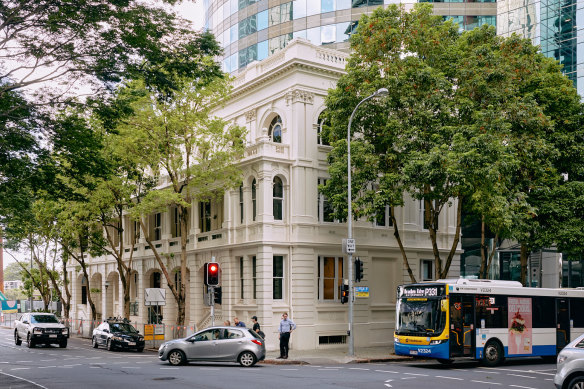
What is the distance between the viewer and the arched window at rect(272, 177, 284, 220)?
1232 inches

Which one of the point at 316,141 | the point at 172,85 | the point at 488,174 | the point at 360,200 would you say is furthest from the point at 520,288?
the point at 172,85

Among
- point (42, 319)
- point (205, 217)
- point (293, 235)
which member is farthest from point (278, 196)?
point (42, 319)

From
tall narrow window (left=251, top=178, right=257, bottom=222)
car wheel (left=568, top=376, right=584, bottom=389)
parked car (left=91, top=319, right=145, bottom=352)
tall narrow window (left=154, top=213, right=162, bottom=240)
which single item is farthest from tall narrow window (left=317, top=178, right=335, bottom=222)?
car wheel (left=568, top=376, right=584, bottom=389)

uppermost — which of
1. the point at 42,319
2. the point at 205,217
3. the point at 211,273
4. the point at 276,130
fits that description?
the point at 276,130

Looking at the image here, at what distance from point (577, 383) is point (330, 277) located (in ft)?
64.8

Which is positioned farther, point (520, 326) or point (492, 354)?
point (520, 326)

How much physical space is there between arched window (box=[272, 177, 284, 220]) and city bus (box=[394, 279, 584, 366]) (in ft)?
30.8

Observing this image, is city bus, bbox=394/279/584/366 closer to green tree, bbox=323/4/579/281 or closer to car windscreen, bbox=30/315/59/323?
green tree, bbox=323/4/579/281

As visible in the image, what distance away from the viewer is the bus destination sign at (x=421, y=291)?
22219mm

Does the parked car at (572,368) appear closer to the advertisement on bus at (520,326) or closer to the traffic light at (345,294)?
the advertisement on bus at (520,326)

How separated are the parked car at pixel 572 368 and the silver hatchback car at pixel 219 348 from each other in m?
11.1

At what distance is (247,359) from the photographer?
71.7ft

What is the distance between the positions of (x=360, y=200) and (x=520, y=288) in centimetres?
733

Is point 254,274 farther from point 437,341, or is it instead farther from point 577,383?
point 577,383
